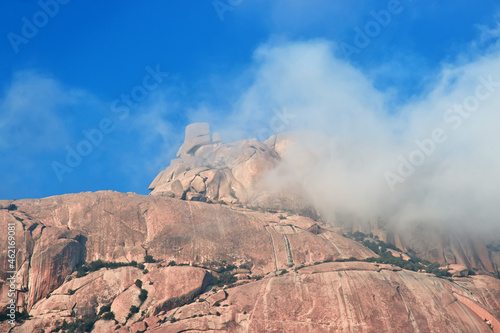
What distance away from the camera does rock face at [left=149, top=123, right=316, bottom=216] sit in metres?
149

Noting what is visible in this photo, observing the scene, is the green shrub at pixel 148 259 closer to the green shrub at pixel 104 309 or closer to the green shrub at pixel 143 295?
the green shrub at pixel 143 295

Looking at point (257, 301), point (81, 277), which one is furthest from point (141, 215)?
point (257, 301)

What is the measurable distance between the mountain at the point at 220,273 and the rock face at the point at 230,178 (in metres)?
11.0

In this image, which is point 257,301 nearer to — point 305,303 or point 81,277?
point 305,303

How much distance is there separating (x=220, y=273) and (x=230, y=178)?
63.0m

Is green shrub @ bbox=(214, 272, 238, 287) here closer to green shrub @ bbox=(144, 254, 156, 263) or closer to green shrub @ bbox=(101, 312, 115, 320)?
green shrub @ bbox=(144, 254, 156, 263)

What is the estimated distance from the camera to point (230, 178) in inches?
6457

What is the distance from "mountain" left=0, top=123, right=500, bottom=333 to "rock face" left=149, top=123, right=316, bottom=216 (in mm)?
11045

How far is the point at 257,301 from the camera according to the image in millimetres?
86938

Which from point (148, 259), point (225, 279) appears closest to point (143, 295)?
point (148, 259)

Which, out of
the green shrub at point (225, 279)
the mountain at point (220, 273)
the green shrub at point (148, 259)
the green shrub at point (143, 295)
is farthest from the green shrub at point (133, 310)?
the green shrub at point (225, 279)

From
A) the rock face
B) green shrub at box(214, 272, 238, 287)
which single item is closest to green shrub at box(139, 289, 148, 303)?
green shrub at box(214, 272, 238, 287)

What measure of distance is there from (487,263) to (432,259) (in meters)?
15.4

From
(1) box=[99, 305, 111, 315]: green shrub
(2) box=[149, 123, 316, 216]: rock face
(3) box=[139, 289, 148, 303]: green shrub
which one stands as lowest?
(1) box=[99, 305, 111, 315]: green shrub
